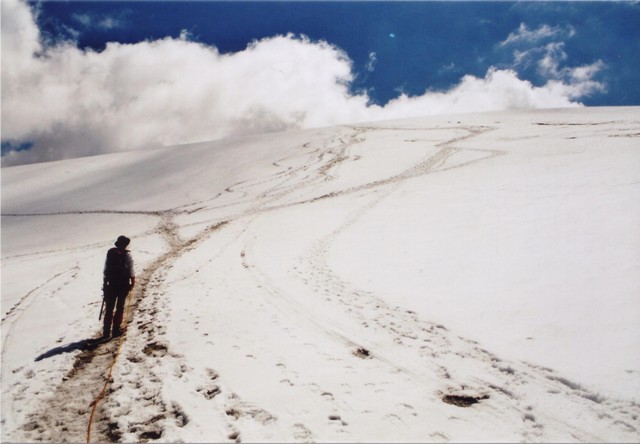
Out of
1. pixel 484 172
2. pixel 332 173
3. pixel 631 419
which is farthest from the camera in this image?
pixel 332 173

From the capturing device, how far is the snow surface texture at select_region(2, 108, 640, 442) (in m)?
5.14

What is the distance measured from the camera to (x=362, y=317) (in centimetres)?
816

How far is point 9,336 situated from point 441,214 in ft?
46.3

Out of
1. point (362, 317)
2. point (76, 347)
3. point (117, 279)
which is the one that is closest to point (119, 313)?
point (117, 279)

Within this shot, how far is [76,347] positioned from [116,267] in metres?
1.79

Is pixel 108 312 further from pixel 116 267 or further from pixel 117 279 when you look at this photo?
pixel 116 267

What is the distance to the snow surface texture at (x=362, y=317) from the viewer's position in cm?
514

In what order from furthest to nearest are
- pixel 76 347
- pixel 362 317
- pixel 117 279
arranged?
pixel 117 279
pixel 362 317
pixel 76 347

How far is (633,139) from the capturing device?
21.9 meters

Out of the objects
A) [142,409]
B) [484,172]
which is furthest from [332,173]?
[142,409]

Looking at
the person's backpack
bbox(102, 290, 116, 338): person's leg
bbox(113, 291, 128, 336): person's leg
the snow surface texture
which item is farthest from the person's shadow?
the person's backpack

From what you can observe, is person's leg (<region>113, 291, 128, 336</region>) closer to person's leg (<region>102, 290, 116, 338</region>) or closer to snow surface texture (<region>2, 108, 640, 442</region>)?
person's leg (<region>102, 290, 116, 338</region>)

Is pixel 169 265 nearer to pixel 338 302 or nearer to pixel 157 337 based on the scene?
pixel 157 337

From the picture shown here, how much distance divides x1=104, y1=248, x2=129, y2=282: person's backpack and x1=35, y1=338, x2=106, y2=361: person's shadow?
1.32 m
